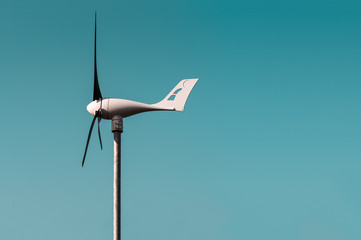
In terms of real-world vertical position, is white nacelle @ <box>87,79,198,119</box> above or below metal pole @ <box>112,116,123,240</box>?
above

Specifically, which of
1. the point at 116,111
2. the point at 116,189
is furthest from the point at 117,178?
the point at 116,111

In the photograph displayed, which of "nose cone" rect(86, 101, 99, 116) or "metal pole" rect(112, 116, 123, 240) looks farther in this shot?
"nose cone" rect(86, 101, 99, 116)

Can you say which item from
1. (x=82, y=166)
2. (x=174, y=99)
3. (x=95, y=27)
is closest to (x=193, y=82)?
(x=174, y=99)

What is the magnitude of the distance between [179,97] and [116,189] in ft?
31.6

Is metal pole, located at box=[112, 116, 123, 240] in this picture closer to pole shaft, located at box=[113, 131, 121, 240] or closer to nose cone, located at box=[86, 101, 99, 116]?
pole shaft, located at box=[113, 131, 121, 240]

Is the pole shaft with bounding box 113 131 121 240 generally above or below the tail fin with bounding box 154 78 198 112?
below

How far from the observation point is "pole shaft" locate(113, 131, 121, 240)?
37.3 m

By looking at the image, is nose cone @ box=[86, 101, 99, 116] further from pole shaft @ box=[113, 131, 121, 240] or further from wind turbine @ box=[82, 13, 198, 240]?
pole shaft @ box=[113, 131, 121, 240]

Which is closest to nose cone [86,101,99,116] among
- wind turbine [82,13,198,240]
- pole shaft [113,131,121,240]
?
wind turbine [82,13,198,240]

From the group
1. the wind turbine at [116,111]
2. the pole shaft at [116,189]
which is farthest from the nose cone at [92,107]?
the pole shaft at [116,189]

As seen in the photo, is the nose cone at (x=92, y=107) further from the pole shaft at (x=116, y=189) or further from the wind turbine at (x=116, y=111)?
the pole shaft at (x=116, y=189)

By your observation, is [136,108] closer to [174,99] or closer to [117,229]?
[174,99]

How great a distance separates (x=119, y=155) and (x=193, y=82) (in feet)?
31.9

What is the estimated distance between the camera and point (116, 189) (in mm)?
38000
